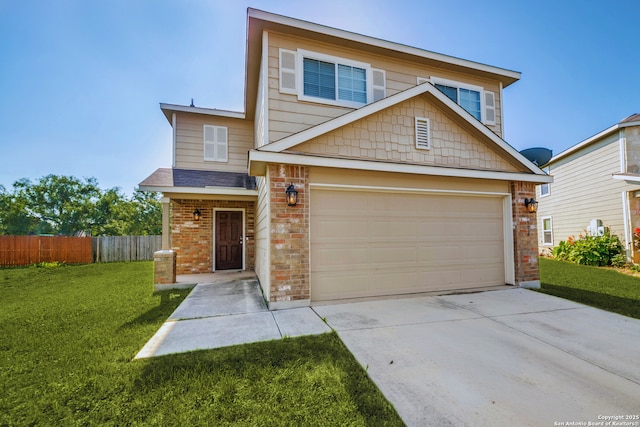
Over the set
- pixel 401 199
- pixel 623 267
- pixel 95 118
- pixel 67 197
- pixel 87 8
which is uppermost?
pixel 95 118

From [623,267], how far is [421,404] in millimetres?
12900

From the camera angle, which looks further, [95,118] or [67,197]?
[67,197]

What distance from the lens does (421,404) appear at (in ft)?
7.26

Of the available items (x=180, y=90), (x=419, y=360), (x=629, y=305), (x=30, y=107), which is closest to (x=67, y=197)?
(x=30, y=107)

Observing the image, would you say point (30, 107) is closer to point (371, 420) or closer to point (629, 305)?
point (371, 420)

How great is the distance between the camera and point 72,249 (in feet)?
44.3

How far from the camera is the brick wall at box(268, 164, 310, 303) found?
15.7ft

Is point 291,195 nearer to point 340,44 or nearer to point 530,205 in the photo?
point 340,44

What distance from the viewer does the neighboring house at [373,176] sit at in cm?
500

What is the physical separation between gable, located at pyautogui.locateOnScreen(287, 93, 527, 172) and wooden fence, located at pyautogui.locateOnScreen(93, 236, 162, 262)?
13428mm

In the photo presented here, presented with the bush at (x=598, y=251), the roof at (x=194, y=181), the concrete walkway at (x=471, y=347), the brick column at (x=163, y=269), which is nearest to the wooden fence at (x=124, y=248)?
the roof at (x=194, y=181)

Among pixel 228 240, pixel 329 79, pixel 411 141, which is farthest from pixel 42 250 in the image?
pixel 411 141

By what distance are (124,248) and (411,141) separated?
15451 millimetres

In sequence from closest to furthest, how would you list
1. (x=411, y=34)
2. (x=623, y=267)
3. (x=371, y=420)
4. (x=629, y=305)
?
1. (x=371, y=420)
2. (x=629, y=305)
3. (x=411, y=34)
4. (x=623, y=267)
